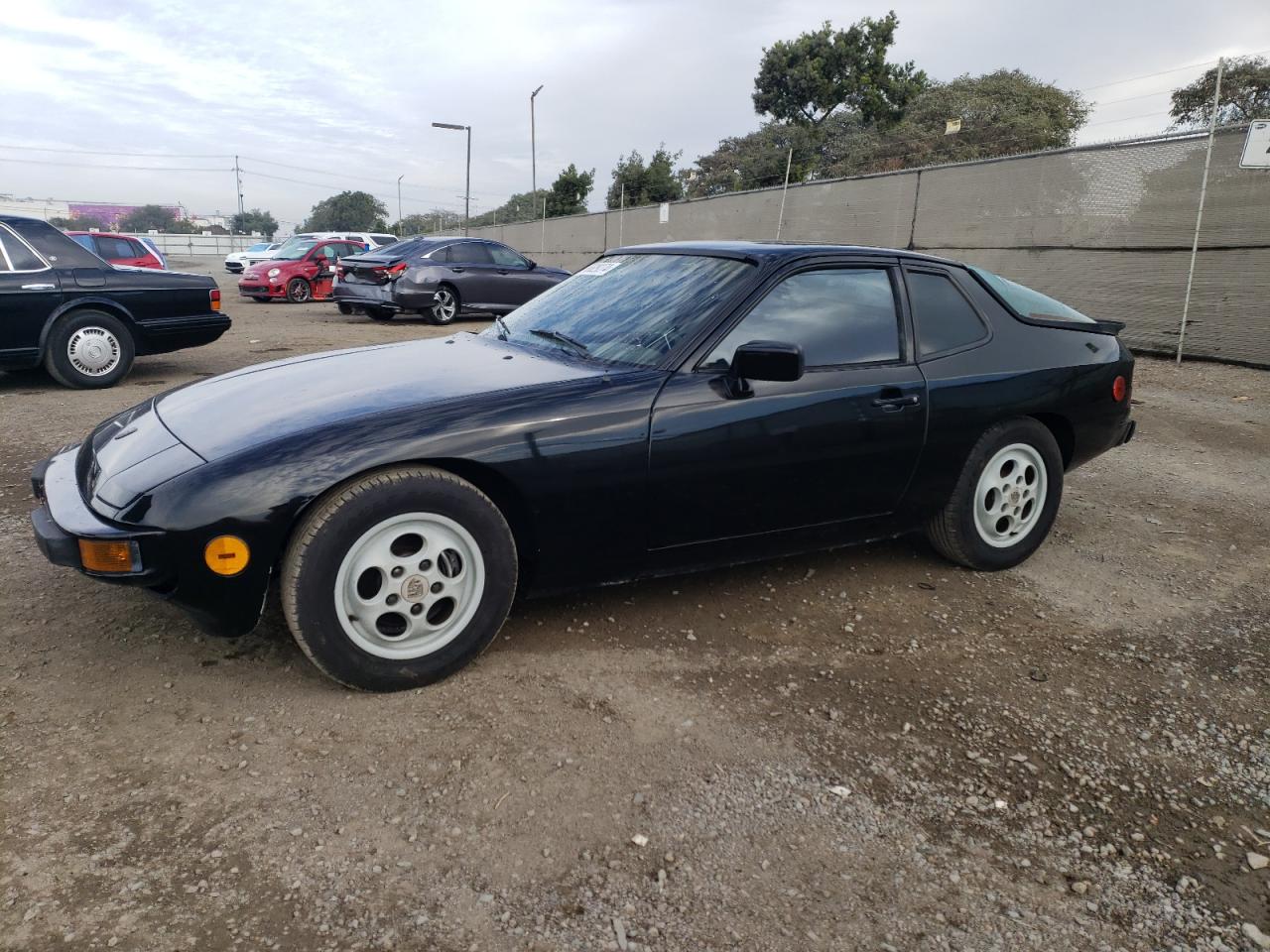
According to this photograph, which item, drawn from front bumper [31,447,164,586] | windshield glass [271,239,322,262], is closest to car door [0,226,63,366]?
front bumper [31,447,164,586]

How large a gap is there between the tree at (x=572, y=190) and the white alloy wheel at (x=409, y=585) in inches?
1679

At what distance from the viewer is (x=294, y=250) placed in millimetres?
20000

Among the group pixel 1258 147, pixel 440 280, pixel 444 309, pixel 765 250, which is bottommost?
pixel 444 309

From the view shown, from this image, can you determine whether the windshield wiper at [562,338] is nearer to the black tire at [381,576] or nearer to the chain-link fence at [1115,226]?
the black tire at [381,576]

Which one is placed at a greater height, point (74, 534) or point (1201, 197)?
point (1201, 197)

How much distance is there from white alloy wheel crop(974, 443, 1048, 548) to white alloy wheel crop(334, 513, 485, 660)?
2263 mm

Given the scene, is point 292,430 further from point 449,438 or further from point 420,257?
point 420,257

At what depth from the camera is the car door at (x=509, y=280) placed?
14.1 meters

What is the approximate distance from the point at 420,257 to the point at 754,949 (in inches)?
518

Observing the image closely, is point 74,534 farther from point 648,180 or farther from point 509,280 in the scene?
point 648,180

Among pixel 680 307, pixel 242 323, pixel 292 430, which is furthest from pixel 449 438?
pixel 242 323

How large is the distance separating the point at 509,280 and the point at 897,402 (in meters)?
11.6

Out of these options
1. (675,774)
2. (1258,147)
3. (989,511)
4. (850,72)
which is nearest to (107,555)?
(675,774)

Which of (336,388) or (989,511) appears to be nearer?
(336,388)
